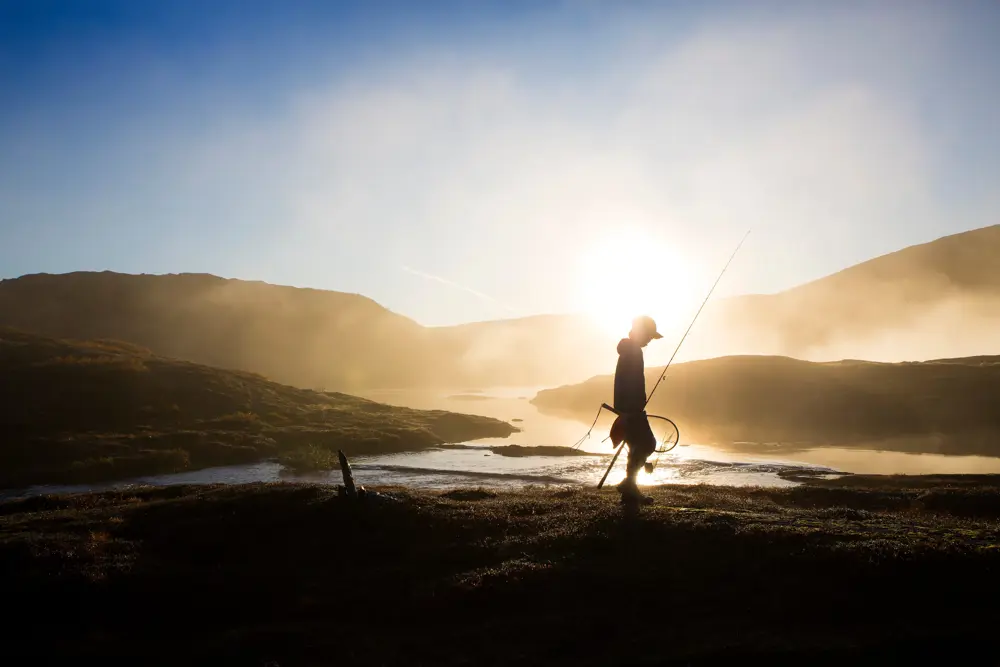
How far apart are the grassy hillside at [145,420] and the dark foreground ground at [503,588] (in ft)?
109

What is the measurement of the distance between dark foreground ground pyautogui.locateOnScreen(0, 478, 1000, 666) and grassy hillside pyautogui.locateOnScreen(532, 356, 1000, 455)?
189 ft

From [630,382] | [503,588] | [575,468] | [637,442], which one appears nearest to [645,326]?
[630,382]

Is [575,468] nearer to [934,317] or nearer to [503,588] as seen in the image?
[503,588]

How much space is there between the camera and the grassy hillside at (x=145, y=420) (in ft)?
144

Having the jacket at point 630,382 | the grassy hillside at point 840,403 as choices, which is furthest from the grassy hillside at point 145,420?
the jacket at point 630,382

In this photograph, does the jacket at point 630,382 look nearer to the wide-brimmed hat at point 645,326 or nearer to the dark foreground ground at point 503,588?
the wide-brimmed hat at point 645,326

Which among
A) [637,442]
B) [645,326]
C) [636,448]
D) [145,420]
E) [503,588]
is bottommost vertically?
[145,420]

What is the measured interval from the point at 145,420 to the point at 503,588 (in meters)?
54.5

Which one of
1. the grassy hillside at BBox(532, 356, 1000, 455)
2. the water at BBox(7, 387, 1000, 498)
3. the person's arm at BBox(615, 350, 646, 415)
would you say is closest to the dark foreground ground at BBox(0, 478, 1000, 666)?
the person's arm at BBox(615, 350, 646, 415)

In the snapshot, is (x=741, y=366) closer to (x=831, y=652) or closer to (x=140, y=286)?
(x=831, y=652)

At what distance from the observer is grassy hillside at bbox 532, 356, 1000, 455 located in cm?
6950

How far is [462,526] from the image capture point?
47.6 ft

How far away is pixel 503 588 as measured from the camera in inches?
412

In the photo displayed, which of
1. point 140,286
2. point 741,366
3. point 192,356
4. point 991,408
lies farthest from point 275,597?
point 140,286
